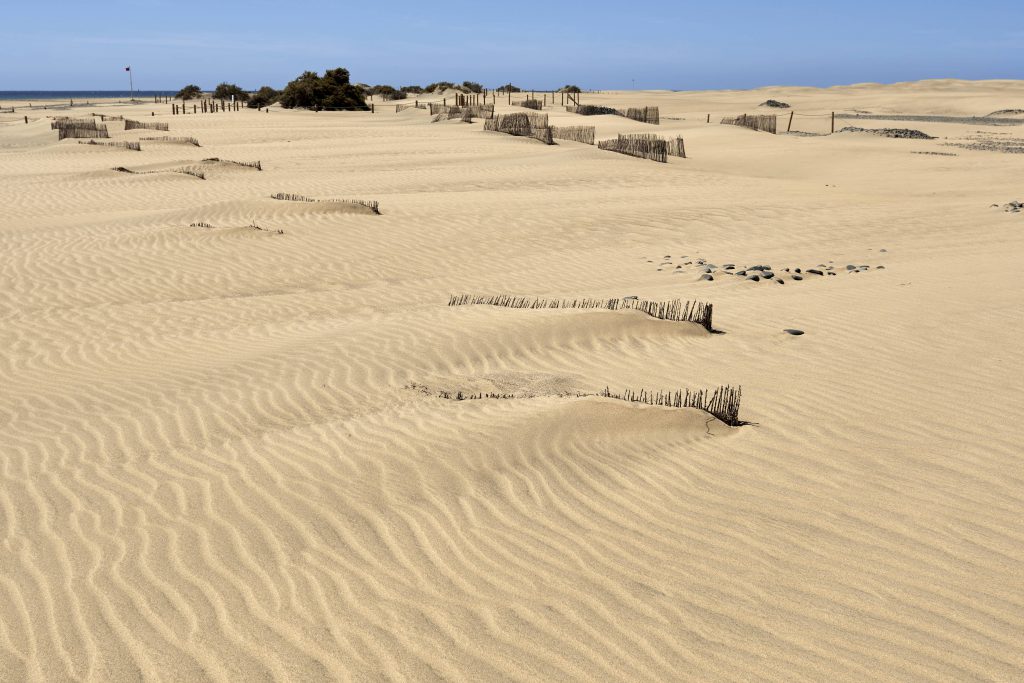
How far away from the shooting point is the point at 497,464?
5957 millimetres

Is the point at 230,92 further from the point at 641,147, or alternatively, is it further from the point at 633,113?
the point at 641,147

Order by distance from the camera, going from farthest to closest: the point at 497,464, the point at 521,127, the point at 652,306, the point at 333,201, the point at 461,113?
the point at 461,113 < the point at 521,127 < the point at 333,201 < the point at 652,306 < the point at 497,464

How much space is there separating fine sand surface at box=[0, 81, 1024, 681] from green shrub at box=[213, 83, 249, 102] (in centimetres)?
6077

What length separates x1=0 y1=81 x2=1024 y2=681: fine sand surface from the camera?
4.10 metres

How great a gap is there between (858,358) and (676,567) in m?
4.49

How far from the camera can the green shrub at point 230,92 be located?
72.1 m

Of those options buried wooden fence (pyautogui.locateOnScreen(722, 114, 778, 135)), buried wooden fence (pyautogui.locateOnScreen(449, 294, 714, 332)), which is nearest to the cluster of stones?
buried wooden fence (pyautogui.locateOnScreen(449, 294, 714, 332))

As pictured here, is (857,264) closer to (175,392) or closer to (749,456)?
(749,456)

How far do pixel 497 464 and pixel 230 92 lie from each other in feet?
242

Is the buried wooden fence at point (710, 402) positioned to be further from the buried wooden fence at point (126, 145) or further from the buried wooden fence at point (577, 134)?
the buried wooden fence at point (126, 145)

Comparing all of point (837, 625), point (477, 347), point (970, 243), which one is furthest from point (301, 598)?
point (970, 243)

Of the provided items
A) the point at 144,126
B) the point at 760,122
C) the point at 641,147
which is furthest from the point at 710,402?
the point at 144,126

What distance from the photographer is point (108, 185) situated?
74.1ft

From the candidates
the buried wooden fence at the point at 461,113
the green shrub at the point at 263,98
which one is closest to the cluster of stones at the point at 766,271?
the buried wooden fence at the point at 461,113
